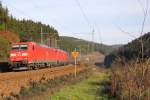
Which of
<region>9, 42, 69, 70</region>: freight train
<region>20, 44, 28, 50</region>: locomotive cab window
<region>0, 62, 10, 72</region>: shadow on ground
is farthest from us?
<region>0, 62, 10, 72</region>: shadow on ground

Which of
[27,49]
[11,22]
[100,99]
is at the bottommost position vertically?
[100,99]

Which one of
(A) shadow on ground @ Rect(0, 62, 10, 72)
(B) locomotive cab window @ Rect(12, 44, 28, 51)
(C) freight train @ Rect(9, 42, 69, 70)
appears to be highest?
(B) locomotive cab window @ Rect(12, 44, 28, 51)

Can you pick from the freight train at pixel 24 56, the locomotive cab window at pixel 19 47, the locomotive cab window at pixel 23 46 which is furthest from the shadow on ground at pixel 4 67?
the locomotive cab window at pixel 23 46

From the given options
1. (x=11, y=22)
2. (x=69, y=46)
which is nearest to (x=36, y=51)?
(x=11, y=22)

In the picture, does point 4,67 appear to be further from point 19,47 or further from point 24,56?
point 24,56

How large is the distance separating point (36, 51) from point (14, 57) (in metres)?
4.06

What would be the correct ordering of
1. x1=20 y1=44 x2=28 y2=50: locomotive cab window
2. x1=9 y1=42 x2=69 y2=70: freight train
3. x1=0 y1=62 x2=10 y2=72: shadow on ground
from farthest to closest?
x1=0 y1=62 x2=10 y2=72: shadow on ground < x1=20 y1=44 x2=28 y2=50: locomotive cab window < x1=9 y1=42 x2=69 y2=70: freight train

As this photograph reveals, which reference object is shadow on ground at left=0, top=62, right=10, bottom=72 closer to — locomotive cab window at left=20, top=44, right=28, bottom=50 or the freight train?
the freight train

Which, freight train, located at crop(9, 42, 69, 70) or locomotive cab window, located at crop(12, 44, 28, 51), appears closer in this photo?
freight train, located at crop(9, 42, 69, 70)

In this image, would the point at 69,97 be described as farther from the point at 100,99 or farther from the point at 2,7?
the point at 2,7

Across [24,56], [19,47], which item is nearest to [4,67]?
[19,47]

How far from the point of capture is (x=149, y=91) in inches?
684

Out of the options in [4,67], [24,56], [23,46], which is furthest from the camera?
[4,67]

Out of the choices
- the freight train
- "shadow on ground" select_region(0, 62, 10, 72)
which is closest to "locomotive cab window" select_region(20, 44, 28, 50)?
the freight train
